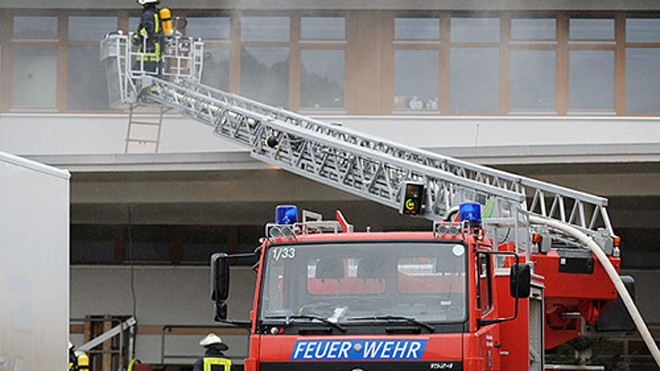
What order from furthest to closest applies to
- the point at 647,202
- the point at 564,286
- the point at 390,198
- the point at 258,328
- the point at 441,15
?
the point at 441,15 → the point at 647,202 → the point at 390,198 → the point at 564,286 → the point at 258,328

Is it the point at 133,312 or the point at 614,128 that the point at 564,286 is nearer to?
the point at 614,128

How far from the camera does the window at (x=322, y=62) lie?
2138 centimetres

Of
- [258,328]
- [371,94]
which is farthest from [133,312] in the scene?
[258,328]

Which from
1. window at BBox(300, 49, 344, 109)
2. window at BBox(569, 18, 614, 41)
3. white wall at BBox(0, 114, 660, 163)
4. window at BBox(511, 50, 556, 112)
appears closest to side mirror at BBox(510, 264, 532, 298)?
white wall at BBox(0, 114, 660, 163)

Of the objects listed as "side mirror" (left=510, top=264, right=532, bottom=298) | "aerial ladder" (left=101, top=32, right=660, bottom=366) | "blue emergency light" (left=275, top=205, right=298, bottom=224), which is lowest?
"side mirror" (left=510, top=264, right=532, bottom=298)

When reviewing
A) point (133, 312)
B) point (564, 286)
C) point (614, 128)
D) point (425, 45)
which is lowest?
point (133, 312)

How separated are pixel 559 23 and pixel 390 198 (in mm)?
8584

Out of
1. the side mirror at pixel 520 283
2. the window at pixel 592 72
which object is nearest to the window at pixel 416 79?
the window at pixel 592 72

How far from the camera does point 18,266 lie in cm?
618

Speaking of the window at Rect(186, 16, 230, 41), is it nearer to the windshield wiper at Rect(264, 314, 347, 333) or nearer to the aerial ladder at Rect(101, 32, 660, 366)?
the aerial ladder at Rect(101, 32, 660, 366)

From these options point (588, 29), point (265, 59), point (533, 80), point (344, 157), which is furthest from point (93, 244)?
point (588, 29)

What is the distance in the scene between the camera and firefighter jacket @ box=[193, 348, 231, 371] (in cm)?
1180

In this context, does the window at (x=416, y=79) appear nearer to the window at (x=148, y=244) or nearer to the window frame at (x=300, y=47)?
the window frame at (x=300, y=47)

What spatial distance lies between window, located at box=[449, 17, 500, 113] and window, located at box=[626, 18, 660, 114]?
245 cm
